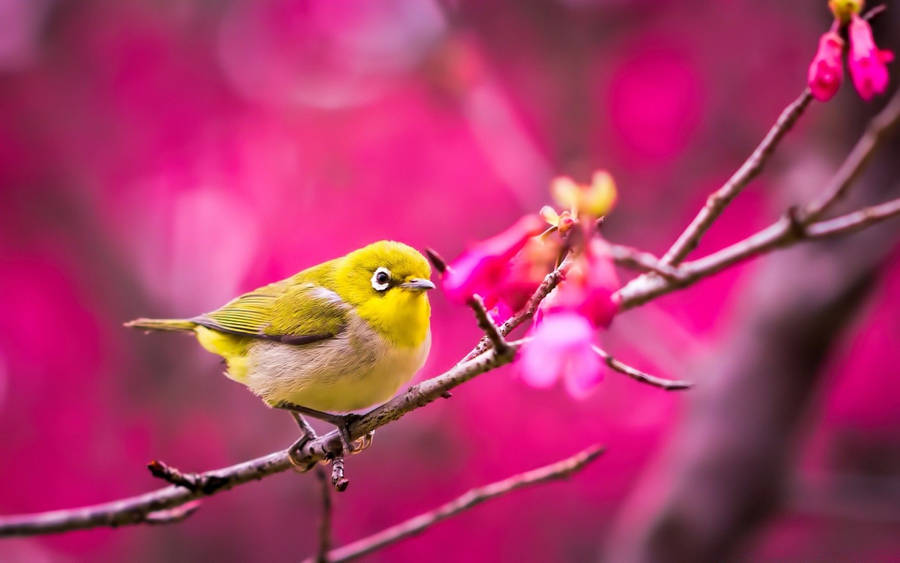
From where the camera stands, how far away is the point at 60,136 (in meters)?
4.16

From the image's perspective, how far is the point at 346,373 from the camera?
197 cm

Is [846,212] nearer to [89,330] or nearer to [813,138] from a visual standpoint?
[813,138]

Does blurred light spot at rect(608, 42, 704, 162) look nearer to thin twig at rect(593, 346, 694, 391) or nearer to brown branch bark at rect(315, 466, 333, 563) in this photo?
brown branch bark at rect(315, 466, 333, 563)

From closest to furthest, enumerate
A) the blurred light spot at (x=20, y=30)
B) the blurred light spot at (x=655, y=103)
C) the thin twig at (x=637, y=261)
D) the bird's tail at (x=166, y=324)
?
1. the thin twig at (x=637, y=261)
2. the bird's tail at (x=166, y=324)
3. the blurred light spot at (x=20, y=30)
4. the blurred light spot at (x=655, y=103)

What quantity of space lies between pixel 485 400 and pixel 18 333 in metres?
2.34

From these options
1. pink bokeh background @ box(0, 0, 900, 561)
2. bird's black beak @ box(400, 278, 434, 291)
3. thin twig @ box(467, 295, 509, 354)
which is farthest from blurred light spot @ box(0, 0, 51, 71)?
thin twig @ box(467, 295, 509, 354)

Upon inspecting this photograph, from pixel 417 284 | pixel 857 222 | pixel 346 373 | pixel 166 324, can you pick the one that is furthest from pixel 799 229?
pixel 166 324

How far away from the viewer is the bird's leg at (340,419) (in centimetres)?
148

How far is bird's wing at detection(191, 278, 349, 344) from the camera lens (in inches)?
84.1

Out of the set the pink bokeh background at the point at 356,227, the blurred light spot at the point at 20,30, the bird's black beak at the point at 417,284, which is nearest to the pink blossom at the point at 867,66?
the bird's black beak at the point at 417,284

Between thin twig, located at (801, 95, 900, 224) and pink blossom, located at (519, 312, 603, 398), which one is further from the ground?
thin twig, located at (801, 95, 900, 224)

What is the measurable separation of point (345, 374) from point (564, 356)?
970 millimetres

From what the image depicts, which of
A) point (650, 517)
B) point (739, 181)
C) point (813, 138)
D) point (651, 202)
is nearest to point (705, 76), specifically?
point (651, 202)

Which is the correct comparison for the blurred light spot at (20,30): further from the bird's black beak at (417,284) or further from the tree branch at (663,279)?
the tree branch at (663,279)
